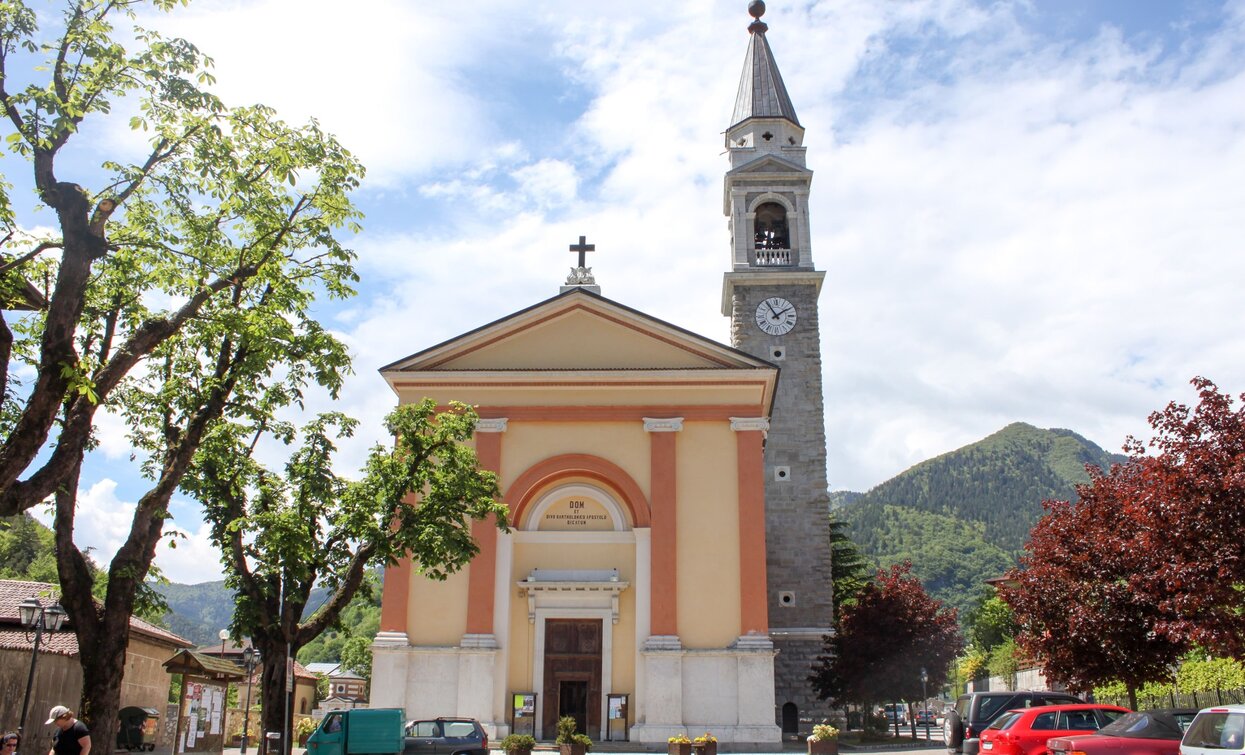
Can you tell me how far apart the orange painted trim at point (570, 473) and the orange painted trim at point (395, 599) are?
3169mm

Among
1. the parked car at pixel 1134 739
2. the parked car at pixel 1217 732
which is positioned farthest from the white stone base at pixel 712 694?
the parked car at pixel 1217 732

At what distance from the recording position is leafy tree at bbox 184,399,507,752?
18.3 m

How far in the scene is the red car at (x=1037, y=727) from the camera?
16328mm

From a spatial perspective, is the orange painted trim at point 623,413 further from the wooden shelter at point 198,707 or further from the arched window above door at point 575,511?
the wooden shelter at point 198,707

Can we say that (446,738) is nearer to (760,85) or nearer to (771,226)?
A: (771,226)

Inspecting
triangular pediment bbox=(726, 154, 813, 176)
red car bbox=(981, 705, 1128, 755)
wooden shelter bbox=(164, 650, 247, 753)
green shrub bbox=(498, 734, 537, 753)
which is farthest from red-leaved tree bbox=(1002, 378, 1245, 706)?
triangular pediment bbox=(726, 154, 813, 176)

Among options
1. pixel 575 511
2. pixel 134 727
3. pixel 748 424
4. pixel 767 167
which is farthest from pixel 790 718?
pixel 767 167

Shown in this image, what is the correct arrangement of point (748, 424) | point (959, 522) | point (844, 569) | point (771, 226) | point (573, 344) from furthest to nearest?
point (959, 522)
point (844, 569)
point (771, 226)
point (573, 344)
point (748, 424)

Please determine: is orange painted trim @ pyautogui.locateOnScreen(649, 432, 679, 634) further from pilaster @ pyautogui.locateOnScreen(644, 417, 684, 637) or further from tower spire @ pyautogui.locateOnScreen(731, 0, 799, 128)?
tower spire @ pyautogui.locateOnScreen(731, 0, 799, 128)

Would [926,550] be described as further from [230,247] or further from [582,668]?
[230,247]

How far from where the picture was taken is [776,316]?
1478 inches

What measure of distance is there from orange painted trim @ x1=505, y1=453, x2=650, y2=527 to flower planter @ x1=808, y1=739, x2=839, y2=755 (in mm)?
7137

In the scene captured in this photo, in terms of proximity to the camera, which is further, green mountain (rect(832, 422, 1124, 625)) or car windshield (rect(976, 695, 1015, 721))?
green mountain (rect(832, 422, 1124, 625))

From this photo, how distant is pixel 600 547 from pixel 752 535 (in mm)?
→ 4090
